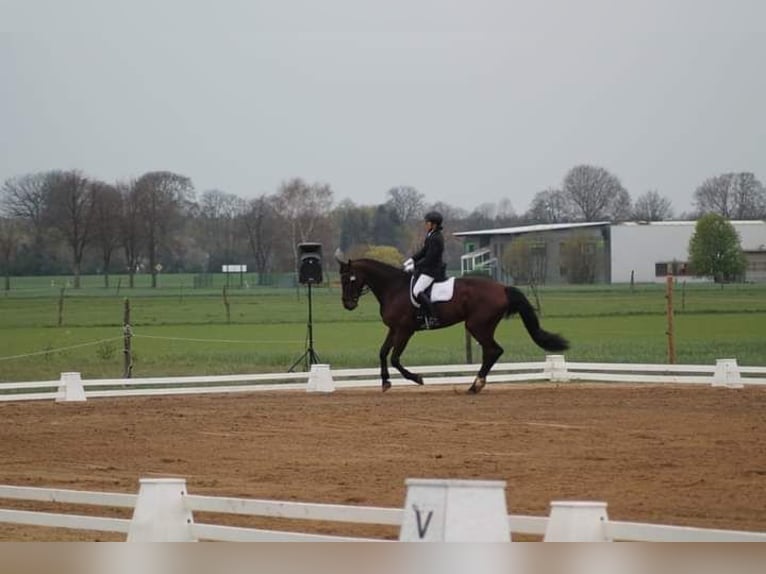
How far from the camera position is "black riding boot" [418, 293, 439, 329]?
55.3 feet

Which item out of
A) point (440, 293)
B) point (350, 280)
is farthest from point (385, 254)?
point (440, 293)

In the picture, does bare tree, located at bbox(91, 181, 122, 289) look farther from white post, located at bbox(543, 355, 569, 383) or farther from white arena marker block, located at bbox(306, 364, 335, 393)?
white post, located at bbox(543, 355, 569, 383)

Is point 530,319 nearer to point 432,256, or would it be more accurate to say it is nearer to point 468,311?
point 468,311

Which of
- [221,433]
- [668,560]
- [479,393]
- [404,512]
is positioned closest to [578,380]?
[479,393]

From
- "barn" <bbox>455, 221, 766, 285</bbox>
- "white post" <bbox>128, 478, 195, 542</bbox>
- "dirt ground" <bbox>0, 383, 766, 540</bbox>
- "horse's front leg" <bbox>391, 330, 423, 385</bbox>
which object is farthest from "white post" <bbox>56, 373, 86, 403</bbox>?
"barn" <bbox>455, 221, 766, 285</bbox>

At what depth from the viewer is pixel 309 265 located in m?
19.8

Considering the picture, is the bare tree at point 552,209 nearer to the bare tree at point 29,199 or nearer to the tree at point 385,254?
the tree at point 385,254

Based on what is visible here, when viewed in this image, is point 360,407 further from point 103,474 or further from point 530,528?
point 530,528

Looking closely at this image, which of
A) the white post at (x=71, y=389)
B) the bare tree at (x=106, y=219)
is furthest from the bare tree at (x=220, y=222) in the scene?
the white post at (x=71, y=389)

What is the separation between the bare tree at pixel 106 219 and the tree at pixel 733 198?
1081 cm

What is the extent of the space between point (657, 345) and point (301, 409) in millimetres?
12935

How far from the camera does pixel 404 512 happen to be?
6.23 m

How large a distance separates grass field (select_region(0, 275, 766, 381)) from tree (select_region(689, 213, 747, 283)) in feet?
3.48

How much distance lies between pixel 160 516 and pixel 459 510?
2.29 m
